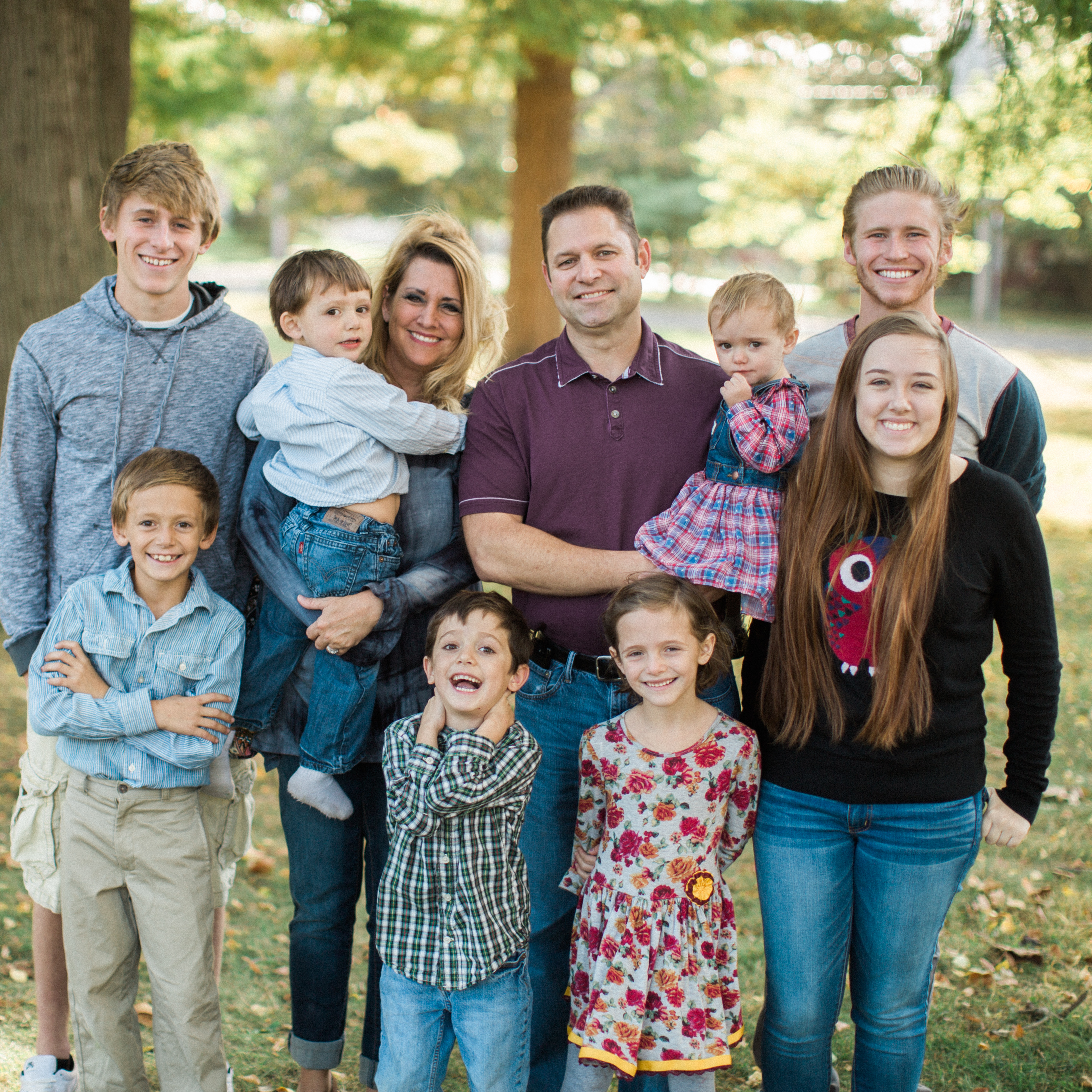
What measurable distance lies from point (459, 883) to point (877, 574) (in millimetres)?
1221

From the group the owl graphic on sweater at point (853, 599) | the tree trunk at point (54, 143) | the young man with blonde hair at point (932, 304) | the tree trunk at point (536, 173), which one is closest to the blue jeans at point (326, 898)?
the owl graphic on sweater at point (853, 599)

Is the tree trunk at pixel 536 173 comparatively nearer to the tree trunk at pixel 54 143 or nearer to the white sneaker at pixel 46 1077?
the tree trunk at pixel 54 143

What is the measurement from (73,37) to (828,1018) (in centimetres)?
566

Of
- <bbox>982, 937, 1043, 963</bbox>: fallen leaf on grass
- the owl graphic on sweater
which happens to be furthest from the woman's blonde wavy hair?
<bbox>982, 937, 1043, 963</bbox>: fallen leaf on grass

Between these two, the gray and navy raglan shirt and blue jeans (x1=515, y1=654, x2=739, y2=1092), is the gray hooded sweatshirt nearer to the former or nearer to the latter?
blue jeans (x1=515, y1=654, x2=739, y2=1092)

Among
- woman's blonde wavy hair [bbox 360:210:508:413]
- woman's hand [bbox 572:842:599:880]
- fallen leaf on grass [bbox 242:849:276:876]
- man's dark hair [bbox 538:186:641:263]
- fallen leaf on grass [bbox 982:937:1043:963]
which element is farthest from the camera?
fallen leaf on grass [bbox 242:849:276:876]

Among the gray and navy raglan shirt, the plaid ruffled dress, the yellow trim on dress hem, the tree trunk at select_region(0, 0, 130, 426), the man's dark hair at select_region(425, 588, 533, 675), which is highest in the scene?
the tree trunk at select_region(0, 0, 130, 426)

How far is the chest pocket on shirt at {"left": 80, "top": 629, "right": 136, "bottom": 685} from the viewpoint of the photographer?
2699mm

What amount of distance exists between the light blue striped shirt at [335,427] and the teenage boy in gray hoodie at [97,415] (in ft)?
0.77

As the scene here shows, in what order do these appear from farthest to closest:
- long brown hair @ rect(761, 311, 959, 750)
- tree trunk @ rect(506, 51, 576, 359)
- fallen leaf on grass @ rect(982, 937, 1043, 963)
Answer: tree trunk @ rect(506, 51, 576, 359)
fallen leaf on grass @ rect(982, 937, 1043, 963)
long brown hair @ rect(761, 311, 959, 750)

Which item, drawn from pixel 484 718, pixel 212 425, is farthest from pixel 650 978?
pixel 212 425

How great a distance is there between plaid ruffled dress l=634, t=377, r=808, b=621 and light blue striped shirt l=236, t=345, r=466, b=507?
0.72 metres

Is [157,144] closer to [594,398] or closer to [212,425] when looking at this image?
[212,425]

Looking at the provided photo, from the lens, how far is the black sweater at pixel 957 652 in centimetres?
245
